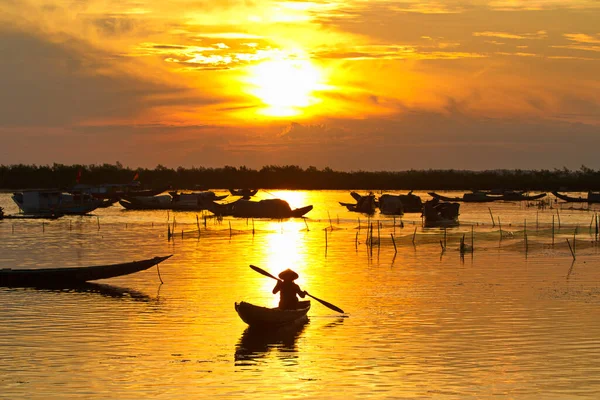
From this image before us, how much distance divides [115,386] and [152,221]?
44.7 m

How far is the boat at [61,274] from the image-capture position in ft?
77.7

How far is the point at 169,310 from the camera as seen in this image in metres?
20.3

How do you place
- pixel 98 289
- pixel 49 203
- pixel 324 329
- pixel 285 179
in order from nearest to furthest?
pixel 324 329 → pixel 98 289 → pixel 49 203 → pixel 285 179

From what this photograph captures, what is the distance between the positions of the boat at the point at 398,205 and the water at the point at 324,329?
27282 millimetres

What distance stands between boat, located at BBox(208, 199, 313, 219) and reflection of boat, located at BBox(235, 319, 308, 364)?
41053 millimetres

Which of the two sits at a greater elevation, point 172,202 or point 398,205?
point 398,205

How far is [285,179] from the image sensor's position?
128375 millimetres

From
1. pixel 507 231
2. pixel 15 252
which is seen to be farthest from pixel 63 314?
pixel 507 231

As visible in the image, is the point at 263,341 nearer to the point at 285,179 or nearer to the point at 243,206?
the point at 243,206

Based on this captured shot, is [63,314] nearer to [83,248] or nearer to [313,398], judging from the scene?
[313,398]

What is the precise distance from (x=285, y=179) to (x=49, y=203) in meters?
70.3

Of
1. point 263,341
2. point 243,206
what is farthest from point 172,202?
point 263,341

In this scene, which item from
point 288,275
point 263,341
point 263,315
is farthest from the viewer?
point 288,275

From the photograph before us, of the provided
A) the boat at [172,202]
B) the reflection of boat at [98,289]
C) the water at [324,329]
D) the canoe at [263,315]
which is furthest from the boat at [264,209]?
the canoe at [263,315]
